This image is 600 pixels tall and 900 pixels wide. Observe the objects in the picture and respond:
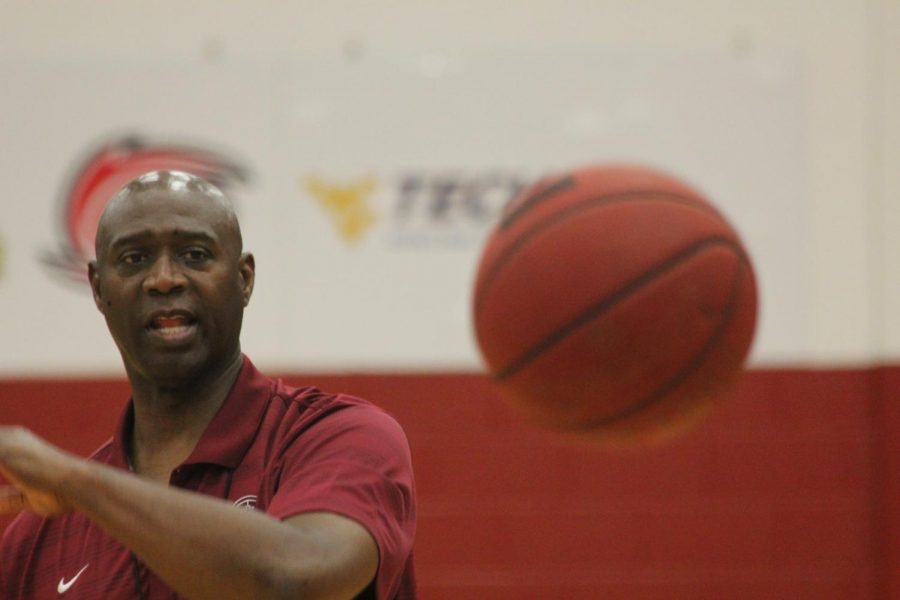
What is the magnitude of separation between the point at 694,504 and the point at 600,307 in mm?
2739

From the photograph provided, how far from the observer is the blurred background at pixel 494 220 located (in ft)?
14.0

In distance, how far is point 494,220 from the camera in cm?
433

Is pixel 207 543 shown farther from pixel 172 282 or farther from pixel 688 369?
pixel 688 369

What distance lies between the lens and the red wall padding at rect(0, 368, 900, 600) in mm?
4254

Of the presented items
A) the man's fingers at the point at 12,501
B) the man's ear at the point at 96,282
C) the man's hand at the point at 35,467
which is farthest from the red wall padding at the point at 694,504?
the man's hand at the point at 35,467

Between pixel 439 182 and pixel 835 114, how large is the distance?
4.71 ft

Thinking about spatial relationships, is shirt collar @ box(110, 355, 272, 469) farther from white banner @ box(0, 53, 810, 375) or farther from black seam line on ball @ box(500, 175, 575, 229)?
white banner @ box(0, 53, 810, 375)

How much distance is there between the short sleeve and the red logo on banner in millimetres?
2750

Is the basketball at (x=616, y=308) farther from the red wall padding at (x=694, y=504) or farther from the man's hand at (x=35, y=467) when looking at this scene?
the red wall padding at (x=694, y=504)

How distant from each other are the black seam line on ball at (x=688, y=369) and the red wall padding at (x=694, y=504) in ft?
8.12

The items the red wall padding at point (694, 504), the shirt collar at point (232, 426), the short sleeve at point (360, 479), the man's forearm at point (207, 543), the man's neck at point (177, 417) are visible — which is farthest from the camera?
the red wall padding at point (694, 504)

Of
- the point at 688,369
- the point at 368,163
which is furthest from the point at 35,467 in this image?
the point at 368,163

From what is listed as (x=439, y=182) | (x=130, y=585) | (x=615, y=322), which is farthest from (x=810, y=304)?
(x=130, y=585)

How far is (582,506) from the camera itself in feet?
14.0
